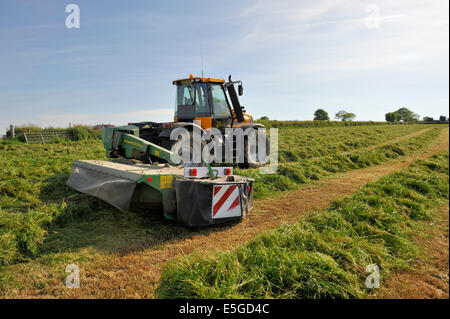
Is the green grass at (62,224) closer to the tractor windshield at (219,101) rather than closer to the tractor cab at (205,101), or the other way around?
the tractor cab at (205,101)

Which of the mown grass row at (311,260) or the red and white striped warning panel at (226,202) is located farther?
the red and white striped warning panel at (226,202)

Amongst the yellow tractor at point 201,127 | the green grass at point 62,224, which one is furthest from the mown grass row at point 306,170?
the yellow tractor at point 201,127

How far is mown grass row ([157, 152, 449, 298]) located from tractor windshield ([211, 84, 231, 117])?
164 inches

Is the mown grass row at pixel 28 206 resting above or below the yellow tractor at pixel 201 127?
below

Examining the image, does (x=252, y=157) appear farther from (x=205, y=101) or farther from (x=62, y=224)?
(x=62, y=224)

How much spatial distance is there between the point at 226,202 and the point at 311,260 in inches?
61.7

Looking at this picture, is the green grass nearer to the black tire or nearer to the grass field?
the grass field

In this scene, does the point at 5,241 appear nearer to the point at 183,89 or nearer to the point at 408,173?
the point at 183,89

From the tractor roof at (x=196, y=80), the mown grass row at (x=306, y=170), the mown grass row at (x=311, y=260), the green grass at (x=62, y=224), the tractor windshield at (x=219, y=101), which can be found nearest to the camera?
the mown grass row at (x=311, y=260)

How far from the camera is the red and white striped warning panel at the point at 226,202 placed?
390 cm

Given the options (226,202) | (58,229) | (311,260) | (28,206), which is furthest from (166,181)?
(28,206)

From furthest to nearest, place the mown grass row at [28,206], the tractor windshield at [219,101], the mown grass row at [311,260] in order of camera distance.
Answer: the tractor windshield at [219,101]
the mown grass row at [28,206]
the mown grass row at [311,260]

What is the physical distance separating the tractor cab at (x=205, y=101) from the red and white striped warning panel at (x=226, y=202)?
3.52 metres

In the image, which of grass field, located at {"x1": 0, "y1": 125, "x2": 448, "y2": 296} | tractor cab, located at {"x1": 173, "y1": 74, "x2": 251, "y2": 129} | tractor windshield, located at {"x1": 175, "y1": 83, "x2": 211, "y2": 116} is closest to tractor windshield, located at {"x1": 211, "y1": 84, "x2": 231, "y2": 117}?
tractor cab, located at {"x1": 173, "y1": 74, "x2": 251, "y2": 129}
